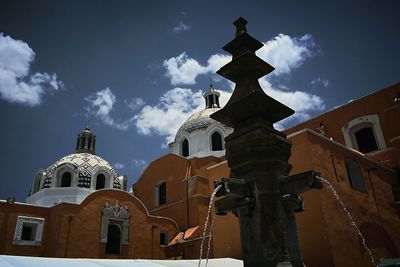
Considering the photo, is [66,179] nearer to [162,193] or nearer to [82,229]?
[162,193]

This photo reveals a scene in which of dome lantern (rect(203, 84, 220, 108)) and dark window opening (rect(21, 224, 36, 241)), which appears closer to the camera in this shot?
dark window opening (rect(21, 224, 36, 241))

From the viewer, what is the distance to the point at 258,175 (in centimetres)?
421

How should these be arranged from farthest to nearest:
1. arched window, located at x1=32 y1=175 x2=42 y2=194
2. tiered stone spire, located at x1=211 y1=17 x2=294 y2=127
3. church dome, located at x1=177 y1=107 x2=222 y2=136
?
arched window, located at x1=32 y1=175 x2=42 y2=194 → church dome, located at x1=177 y1=107 x2=222 y2=136 → tiered stone spire, located at x1=211 y1=17 x2=294 y2=127

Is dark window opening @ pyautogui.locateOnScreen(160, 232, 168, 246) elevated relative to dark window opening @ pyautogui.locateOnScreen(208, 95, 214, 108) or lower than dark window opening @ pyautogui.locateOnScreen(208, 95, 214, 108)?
lower

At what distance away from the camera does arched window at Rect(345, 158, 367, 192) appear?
12398mm

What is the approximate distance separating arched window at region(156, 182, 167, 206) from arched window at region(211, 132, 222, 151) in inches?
184

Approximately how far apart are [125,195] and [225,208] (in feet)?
45.6

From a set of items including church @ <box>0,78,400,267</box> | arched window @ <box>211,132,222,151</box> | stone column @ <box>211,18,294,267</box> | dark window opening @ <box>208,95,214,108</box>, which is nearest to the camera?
stone column @ <box>211,18,294,267</box>

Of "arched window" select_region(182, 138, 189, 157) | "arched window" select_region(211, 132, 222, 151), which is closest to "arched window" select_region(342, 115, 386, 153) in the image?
"arched window" select_region(211, 132, 222, 151)

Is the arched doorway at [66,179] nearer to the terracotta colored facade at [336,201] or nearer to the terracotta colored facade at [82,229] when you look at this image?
the terracotta colored facade at [82,229]

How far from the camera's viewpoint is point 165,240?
17.7 metres

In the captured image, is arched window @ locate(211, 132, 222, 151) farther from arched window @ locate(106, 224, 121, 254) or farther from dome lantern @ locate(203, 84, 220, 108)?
arched window @ locate(106, 224, 121, 254)

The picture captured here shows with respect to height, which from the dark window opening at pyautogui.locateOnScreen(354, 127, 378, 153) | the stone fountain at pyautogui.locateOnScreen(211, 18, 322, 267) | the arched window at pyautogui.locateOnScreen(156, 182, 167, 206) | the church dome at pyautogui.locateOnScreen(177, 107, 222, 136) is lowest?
the stone fountain at pyautogui.locateOnScreen(211, 18, 322, 267)

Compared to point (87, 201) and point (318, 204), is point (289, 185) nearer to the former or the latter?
point (318, 204)
